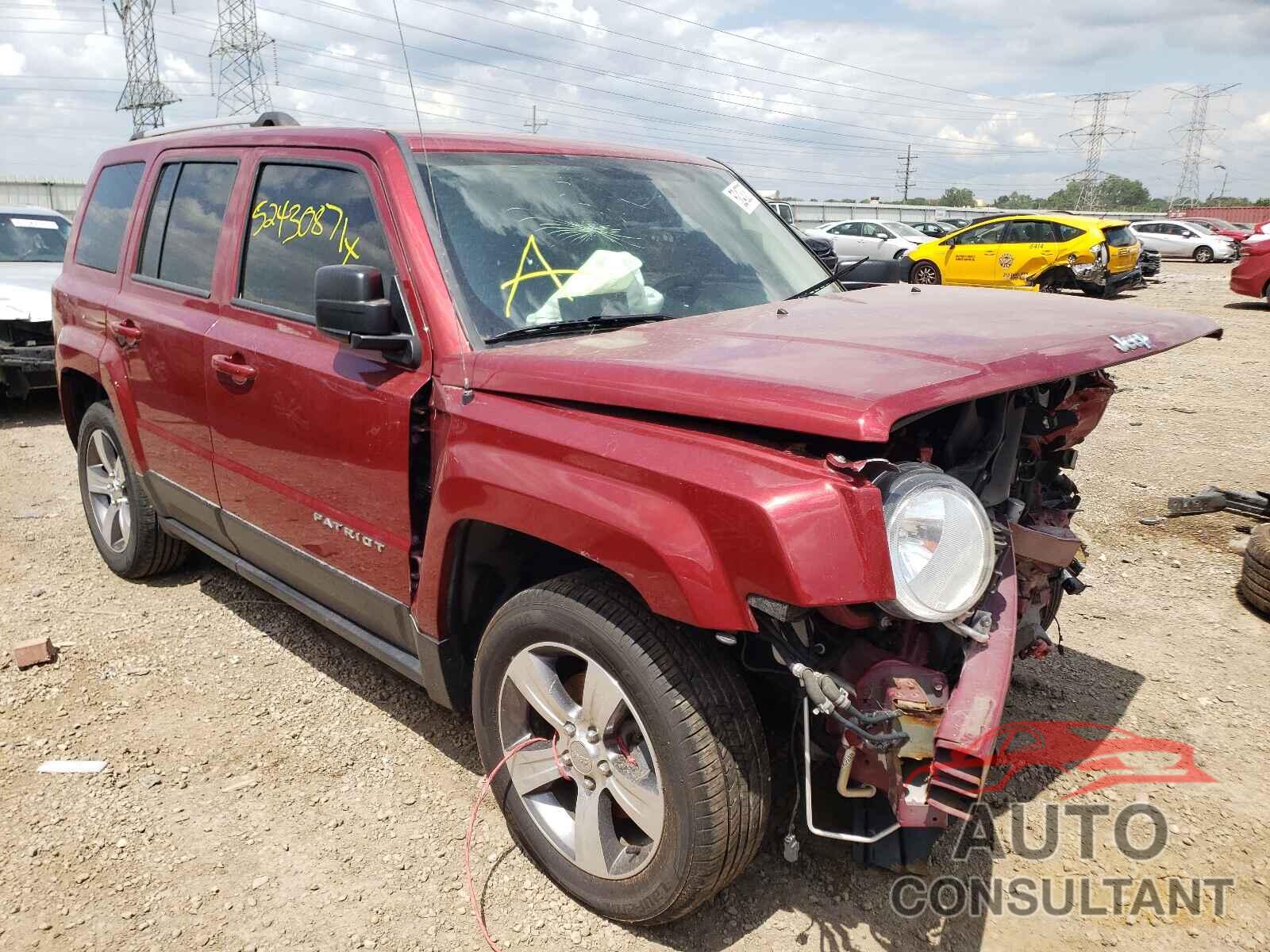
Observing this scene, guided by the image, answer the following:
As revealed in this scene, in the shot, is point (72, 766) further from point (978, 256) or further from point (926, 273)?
point (926, 273)

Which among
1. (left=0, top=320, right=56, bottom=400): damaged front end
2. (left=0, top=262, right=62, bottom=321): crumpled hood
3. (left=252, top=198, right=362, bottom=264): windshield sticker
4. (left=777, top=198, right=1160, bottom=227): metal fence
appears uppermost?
(left=777, top=198, right=1160, bottom=227): metal fence

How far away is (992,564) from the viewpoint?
199 cm

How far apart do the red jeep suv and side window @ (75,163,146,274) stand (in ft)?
1.82

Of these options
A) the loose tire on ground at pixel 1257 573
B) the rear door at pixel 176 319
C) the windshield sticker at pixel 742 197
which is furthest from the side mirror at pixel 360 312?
the loose tire on ground at pixel 1257 573

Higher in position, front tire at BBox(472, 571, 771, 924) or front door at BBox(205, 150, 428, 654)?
front door at BBox(205, 150, 428, 654)

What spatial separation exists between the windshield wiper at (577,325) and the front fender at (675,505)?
25 cm

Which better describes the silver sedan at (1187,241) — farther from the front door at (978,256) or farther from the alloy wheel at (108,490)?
the alloy wheel at (108,490)

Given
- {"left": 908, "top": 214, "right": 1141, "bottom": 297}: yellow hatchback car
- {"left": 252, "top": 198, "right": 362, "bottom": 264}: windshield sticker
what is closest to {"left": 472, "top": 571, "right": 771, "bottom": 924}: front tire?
{"left": 252, "top": 198, "right": 362, "bottom": 264}: windshield sticker

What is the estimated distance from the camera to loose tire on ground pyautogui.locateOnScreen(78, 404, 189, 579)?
4414 mm

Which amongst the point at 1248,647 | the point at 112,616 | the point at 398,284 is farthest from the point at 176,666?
the point at 1248,647

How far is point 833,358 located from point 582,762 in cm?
118

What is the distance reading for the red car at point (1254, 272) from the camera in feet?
47.9

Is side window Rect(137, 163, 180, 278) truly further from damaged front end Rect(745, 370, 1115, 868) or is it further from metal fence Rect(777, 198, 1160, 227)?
metal fence Rect(777, 198, 1160, 227)

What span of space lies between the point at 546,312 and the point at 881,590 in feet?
4.43
